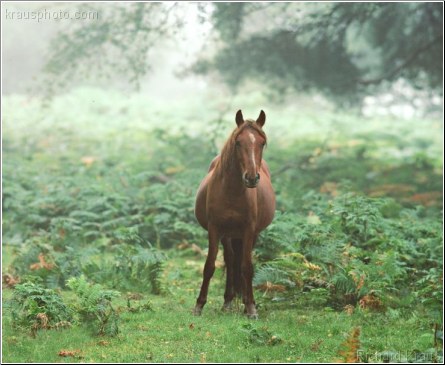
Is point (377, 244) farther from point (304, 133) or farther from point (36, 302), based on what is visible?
point (304, 133)

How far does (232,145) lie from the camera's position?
7.05 meters

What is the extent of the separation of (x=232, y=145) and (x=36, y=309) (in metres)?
2.81

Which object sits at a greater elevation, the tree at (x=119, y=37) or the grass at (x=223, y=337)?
the tree at (x=119, y=37)

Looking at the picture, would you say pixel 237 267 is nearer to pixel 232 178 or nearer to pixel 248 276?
pixel 248 276

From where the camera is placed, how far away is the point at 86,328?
6.43 meters

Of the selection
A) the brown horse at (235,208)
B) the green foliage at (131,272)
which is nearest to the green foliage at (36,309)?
the brown horse at (235,208)

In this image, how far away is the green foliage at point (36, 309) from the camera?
626cm

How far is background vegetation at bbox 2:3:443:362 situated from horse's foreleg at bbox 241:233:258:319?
0.17m

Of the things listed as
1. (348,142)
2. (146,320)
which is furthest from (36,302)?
(348,142)

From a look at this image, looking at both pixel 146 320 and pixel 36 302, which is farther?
pixel 146 320

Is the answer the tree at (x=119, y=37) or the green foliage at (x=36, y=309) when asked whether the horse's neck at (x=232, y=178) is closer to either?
the green foliage at (x=36, y=309)

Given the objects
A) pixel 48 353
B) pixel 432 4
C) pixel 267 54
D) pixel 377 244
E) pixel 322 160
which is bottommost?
pixel 48 353

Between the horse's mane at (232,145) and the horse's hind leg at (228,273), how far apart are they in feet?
3.79

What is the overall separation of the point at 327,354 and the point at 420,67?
509 inches
